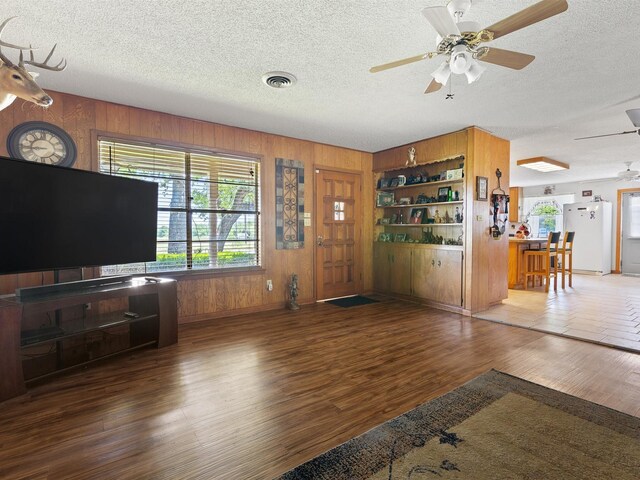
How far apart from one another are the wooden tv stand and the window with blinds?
75 cm

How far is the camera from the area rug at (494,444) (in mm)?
1548

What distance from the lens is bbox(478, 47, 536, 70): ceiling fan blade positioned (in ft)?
6.55

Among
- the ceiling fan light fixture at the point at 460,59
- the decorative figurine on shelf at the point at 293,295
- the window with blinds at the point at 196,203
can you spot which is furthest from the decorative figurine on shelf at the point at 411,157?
the ceiling fan light fixture at the point at 460,59

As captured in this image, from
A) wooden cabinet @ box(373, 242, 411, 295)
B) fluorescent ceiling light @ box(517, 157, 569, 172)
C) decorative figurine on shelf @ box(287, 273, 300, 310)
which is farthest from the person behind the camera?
fluorescent ceiling light @ box(517, 157, 569, 172)

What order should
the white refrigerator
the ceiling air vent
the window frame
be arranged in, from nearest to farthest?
the ceiling air vent → the window frame → the white refrigerator

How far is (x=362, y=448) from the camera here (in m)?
1.72

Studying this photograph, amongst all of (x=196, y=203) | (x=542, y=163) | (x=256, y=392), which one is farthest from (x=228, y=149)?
(x=542, y=163)

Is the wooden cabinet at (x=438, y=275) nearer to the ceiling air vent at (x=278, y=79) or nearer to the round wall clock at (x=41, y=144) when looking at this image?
the ceiling air vent at (x=278, y=79)

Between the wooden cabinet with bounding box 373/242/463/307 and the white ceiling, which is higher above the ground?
the white ceiling

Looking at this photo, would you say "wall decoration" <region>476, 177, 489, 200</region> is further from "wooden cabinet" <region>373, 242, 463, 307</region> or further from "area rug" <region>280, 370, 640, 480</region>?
"area rug" <region>280, 370, 640, 480</region>

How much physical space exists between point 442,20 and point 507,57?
25.8 inches

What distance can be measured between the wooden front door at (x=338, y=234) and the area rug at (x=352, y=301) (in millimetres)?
131

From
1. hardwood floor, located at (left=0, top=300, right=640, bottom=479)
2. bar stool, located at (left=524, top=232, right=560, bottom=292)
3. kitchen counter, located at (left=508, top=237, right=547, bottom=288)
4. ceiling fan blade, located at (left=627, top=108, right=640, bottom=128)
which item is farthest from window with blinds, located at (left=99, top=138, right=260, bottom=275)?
bar stool, located at (left=524, top=232, right=560, bottom=292)

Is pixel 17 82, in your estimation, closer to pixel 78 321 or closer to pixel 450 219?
pixel 78 321
